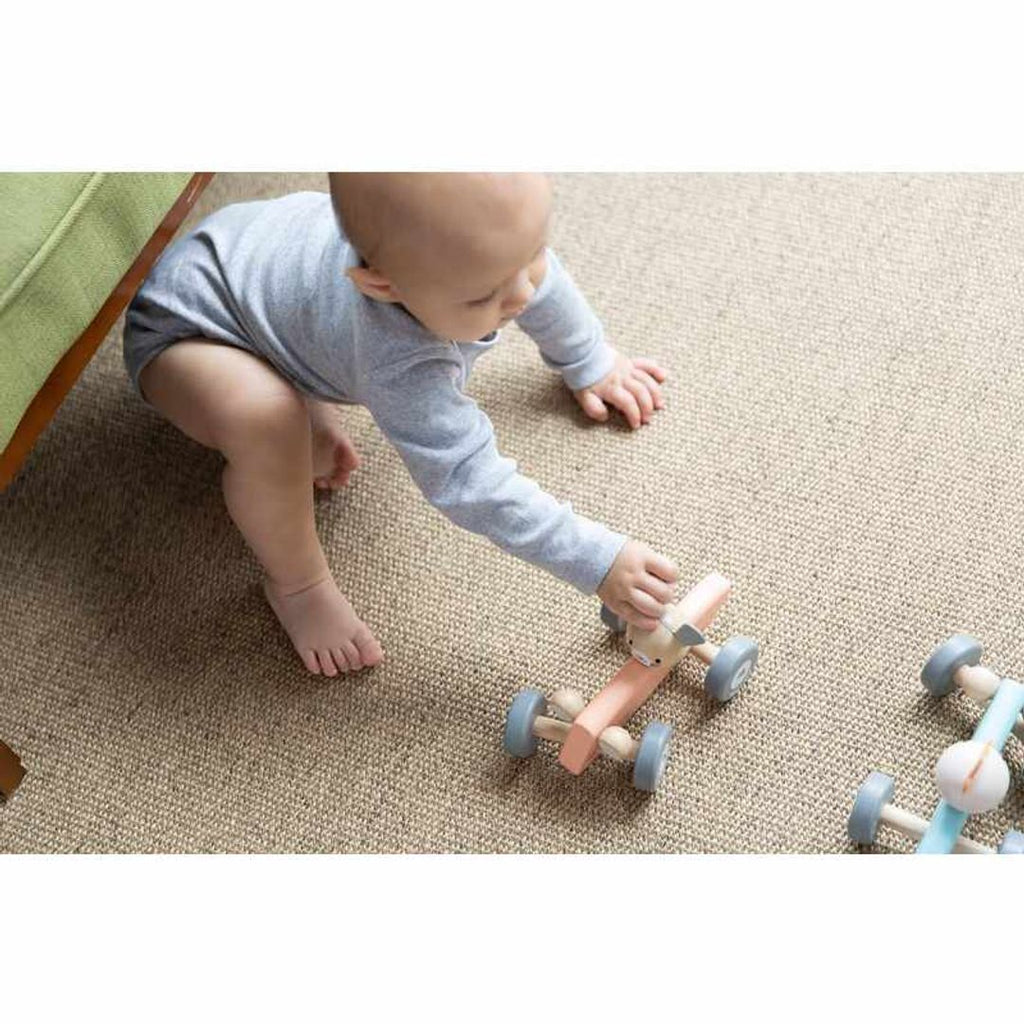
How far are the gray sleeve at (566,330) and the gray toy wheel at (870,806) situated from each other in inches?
16.7

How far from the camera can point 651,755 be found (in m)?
0.97

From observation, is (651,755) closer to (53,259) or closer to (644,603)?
(644,603)

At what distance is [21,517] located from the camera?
3.94ft

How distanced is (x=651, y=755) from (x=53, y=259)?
0.54m

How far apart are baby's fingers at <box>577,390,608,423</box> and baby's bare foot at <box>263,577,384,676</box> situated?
27 cm

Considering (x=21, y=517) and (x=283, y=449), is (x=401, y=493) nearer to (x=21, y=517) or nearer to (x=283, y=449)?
(x=283, y=449)

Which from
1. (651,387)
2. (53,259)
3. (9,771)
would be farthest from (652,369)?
(9,771)

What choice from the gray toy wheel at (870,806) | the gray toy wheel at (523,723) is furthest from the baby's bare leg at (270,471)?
the gray toy wheel at (870,806)

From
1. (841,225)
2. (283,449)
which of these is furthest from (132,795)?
(841,225)

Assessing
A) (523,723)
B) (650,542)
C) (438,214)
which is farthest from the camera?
(650,542)

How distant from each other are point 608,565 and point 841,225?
1.65ft

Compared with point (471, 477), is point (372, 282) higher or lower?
higher

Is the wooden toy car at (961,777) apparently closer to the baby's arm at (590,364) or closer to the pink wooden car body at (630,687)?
the pink wooden car body at (630,687)

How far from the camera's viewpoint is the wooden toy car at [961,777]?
902 mm
